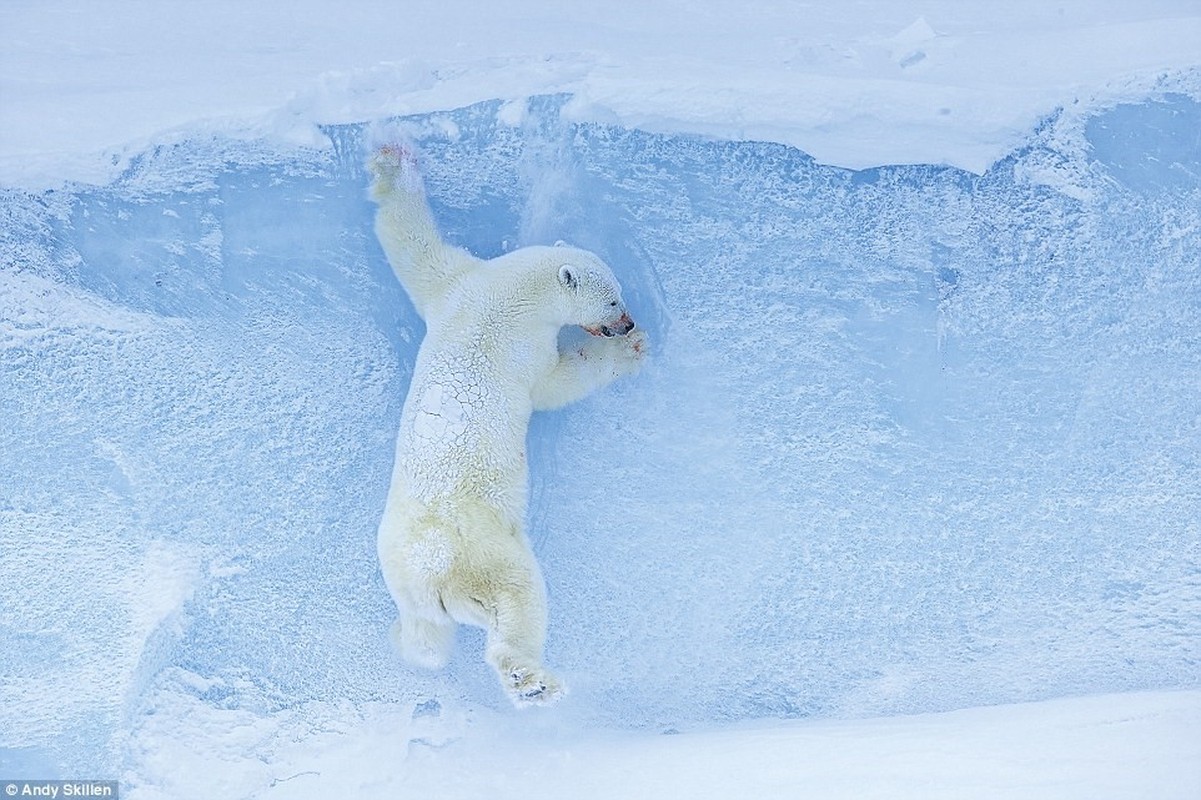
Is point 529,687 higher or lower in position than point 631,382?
lower

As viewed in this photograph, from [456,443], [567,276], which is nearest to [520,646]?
[456,443]

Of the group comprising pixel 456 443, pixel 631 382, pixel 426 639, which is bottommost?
pixel 426 639

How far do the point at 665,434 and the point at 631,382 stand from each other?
184 millimetres

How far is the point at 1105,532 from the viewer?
2.79 m

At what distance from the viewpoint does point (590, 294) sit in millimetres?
2490

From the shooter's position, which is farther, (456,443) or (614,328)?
(614,328)

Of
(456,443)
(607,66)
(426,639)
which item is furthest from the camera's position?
(607,66)

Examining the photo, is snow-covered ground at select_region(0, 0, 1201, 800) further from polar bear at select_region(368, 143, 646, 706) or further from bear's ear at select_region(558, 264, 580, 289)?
bear's ear at select_region(558, 264, 580, 289)

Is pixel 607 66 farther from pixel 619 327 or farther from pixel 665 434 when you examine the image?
pixel 665 434

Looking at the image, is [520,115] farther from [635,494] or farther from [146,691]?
[146,691]

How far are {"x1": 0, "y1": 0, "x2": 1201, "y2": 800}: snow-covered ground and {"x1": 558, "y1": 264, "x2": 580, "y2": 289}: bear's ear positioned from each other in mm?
317

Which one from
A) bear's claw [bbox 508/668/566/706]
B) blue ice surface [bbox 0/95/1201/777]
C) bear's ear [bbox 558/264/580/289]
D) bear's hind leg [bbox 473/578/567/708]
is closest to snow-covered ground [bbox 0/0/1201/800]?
blue ice surface [bbox 0/95/1201/777]

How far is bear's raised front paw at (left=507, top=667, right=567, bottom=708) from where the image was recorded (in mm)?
2160

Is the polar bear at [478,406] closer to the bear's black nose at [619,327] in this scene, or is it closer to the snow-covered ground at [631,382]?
the bear's black nose at [619,327]
